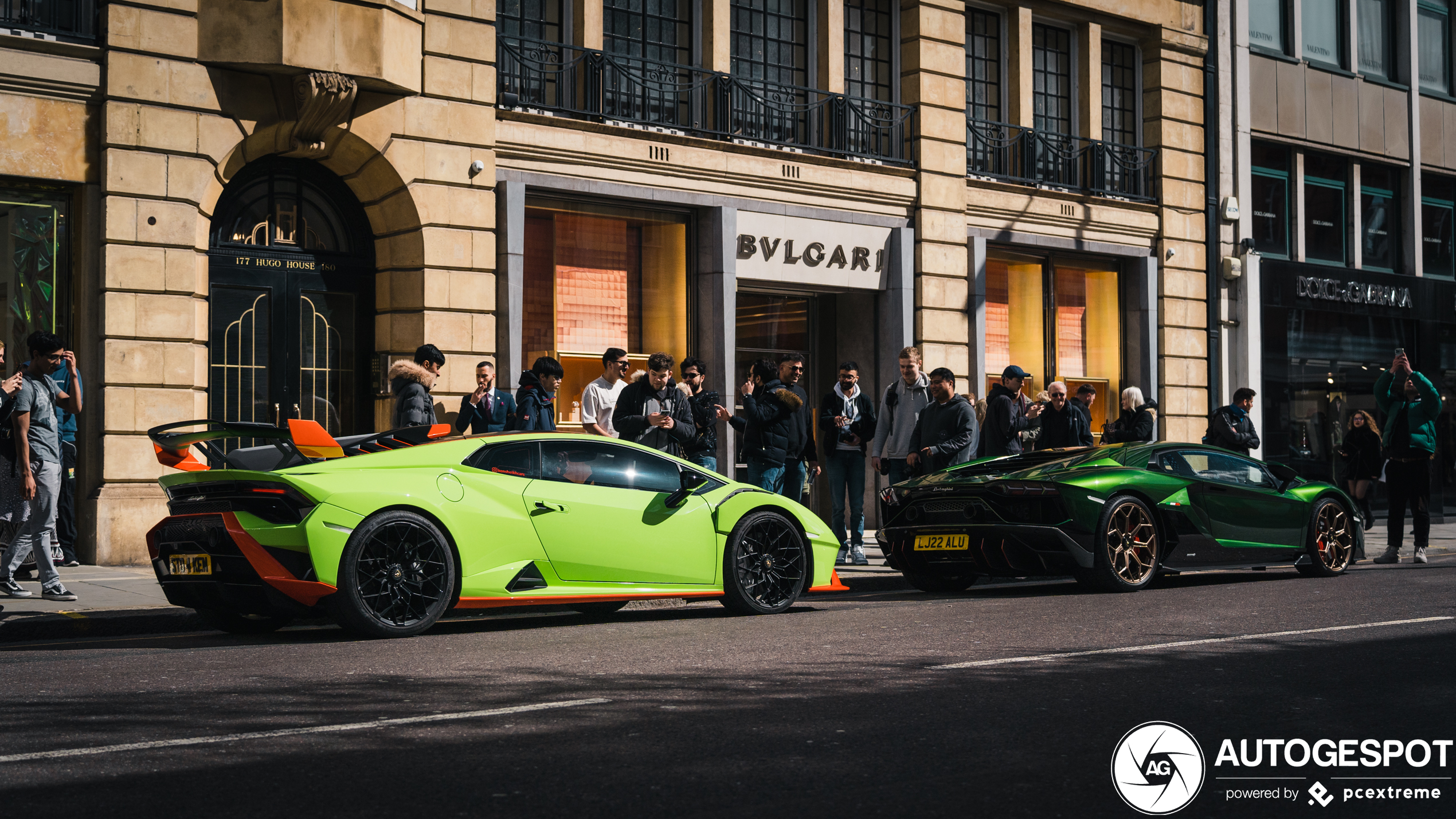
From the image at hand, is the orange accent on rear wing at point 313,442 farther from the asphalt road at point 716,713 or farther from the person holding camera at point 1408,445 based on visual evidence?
the person holding camera at point 1408,445

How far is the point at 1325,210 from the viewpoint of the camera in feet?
79.5

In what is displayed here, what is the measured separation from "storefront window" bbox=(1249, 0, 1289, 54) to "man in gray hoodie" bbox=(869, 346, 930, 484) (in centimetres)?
1213

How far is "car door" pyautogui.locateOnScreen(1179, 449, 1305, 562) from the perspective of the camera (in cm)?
1186

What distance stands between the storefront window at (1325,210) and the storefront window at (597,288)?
12.1 meters

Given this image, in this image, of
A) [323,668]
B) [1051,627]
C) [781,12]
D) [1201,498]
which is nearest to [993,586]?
[1201,498]

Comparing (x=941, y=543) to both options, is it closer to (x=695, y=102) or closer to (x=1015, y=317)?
(x=695, y=102)

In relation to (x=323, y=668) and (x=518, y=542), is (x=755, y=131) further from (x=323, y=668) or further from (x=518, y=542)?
(x=323, y=668)

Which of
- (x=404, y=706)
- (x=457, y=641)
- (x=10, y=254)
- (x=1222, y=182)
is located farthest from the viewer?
(x=1222, y=182)

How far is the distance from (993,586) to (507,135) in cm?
711

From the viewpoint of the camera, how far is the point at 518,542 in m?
8.87

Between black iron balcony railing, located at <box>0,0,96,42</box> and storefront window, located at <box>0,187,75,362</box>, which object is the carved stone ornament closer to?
black iron balcony railing, located at <box>0,0,96,42</box>

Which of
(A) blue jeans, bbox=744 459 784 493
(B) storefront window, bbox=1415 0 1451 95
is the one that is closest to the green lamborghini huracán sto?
(A) blue jeans, bbox=744 459 784 493

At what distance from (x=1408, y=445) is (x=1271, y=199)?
A: 32.7 feet

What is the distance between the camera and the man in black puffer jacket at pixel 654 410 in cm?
1252
